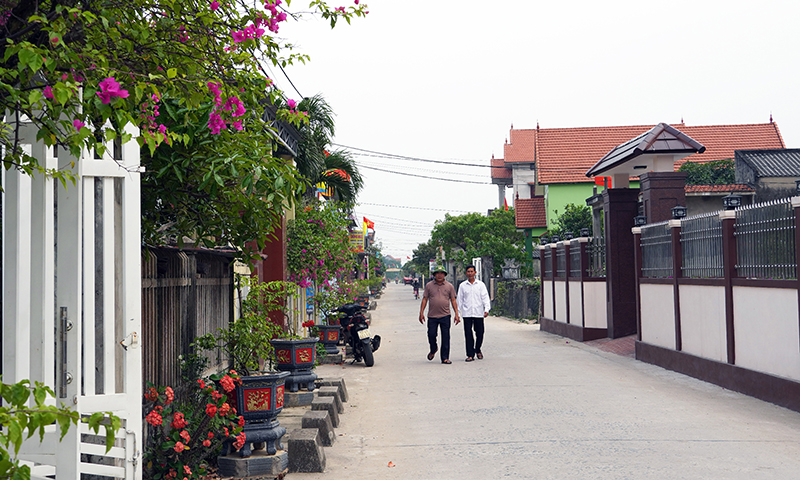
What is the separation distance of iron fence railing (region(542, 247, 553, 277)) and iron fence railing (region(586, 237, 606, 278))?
11.5 ft

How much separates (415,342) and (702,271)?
9201mm

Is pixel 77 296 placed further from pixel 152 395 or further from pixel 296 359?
pixel 296 359

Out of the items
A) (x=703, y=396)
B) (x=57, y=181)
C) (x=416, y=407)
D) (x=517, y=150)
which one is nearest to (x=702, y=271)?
(x=703, y=396)

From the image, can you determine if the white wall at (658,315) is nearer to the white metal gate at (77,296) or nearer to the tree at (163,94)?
the tree at (163,94)

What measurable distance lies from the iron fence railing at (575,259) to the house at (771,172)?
785cm

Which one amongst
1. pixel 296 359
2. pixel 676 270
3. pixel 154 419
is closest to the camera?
pixel 154 419

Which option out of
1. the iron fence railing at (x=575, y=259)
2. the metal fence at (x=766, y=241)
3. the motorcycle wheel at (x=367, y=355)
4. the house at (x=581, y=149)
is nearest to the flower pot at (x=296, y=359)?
the motorcycle wheel at (x=367, y=355)

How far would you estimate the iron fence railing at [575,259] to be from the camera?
1967 cm

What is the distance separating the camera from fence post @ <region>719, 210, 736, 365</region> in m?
10.6

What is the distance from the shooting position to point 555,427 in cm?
791

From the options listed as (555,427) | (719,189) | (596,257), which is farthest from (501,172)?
(555,427)

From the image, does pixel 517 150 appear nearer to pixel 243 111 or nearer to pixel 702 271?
pixel 702 271

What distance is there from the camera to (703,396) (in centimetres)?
994

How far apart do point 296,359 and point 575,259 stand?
11.3 m
